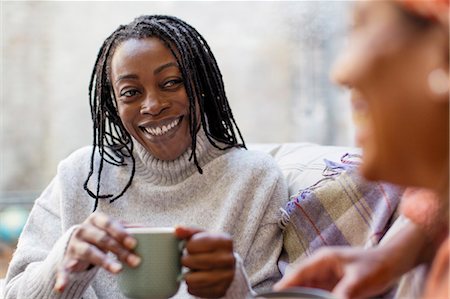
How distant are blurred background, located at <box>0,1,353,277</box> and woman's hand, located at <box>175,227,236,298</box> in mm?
2284

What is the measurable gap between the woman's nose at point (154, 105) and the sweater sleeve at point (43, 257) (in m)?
0.27

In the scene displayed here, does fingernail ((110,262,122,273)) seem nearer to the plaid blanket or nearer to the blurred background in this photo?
the plaid blanket

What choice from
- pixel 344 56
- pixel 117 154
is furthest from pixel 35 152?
pixel 344 56

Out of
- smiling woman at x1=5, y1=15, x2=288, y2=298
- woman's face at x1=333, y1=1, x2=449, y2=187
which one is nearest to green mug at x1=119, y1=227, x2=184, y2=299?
smiling woman at x1=5, y1=15, x2=288, y2=298

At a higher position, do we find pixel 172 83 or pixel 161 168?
pixel 172 83

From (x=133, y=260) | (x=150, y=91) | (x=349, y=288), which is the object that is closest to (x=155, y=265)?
(x=133, y=260)

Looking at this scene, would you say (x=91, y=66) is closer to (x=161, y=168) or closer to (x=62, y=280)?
(x=161, y=168)

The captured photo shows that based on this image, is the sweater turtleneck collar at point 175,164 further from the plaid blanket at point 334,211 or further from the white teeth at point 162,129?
the plaid blanket at point 334,211

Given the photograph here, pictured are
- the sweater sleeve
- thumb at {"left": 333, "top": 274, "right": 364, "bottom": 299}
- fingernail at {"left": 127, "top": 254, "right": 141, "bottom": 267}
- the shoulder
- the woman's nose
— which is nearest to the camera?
→ thumb at {"left": 333, "top": 274, "right": 364, "bottom": 299}

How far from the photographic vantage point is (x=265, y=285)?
1304 mm

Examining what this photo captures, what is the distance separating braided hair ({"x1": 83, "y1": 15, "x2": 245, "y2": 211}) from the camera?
135 cm

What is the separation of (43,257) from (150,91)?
37 centimetres

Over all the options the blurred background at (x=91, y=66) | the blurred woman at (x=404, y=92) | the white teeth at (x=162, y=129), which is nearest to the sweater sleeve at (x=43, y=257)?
the white teeth at (x=162, y=129)

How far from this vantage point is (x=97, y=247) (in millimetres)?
1011
